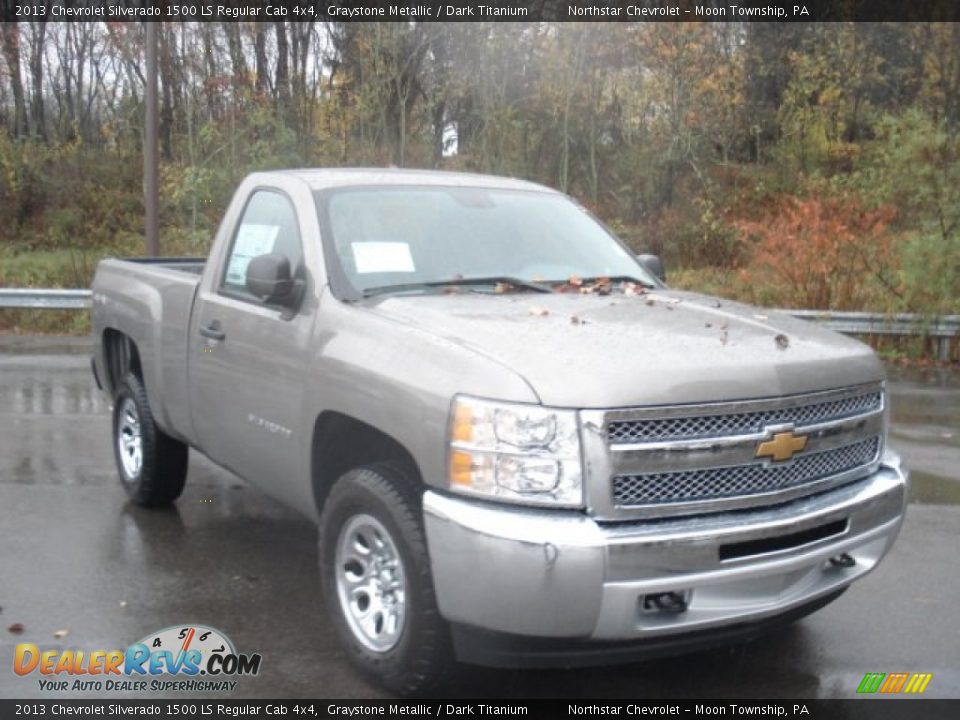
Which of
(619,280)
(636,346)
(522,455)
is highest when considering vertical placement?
(619,280)

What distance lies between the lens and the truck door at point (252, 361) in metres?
4.46

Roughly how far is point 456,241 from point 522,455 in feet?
5.75

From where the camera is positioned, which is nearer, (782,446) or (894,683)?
(782,446)

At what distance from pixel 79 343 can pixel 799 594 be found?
1154 centimetres

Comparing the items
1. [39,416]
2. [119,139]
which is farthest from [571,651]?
[119,139]

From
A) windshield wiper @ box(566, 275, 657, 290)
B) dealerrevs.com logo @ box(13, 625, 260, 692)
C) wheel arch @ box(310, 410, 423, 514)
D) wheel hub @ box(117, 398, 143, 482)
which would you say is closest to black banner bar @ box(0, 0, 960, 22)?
wheel hub @ box(117, 398, 143, 482)

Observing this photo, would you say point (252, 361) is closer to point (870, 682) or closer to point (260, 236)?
point (260, 236)

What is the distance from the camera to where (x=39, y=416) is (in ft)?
29.3

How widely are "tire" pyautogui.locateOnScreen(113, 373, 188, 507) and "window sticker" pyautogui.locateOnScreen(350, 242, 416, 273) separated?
81.2 inches

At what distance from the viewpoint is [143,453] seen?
20.2 ft

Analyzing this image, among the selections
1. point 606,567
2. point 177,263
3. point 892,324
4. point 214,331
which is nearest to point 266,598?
point 214,331

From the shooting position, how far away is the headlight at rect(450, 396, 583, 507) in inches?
132

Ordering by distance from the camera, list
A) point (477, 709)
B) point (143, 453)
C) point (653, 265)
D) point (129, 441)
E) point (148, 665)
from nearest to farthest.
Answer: point (477, 709)
point (148, 665)
point (653, 265)
point (143, 453)
point (129, 441)

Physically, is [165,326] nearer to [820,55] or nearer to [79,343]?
[79,343]
